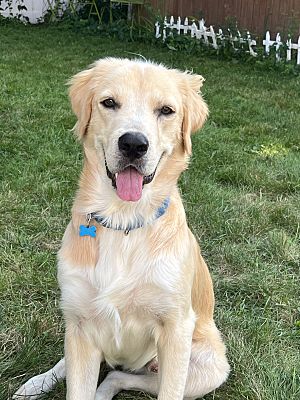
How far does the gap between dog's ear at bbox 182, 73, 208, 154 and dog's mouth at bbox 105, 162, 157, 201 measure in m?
0.28

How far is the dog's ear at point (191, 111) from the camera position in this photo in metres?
2.63

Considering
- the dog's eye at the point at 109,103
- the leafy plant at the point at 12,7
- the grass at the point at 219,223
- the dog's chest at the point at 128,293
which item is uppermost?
the dog's eye at the point at 109,103

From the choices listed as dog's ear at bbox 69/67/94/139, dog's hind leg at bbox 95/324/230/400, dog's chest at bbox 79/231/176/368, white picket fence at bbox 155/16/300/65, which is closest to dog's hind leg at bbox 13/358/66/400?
dog's hind leg at bbox 95/324/230/400

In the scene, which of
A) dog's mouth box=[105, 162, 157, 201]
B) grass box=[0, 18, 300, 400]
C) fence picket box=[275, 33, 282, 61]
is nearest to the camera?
dog's mouth box=[105, 162, 157, 201]

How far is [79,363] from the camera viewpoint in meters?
2.51

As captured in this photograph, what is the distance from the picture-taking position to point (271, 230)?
4215 mm

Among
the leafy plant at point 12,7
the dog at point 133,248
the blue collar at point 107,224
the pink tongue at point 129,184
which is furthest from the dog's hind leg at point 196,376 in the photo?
the leafy plant at point 12,7

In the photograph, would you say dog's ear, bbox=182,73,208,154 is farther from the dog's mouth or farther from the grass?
the grass

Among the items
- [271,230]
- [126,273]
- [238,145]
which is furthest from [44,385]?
[238,145]

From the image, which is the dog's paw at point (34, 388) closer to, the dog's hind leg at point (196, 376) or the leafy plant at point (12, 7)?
the dog's hind leg at point (196, 376)

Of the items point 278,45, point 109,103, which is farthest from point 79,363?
point 278,45

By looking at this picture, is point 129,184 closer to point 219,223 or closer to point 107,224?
point 107,224

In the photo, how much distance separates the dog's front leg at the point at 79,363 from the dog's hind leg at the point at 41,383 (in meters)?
0.22

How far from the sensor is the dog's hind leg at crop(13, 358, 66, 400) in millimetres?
2646
